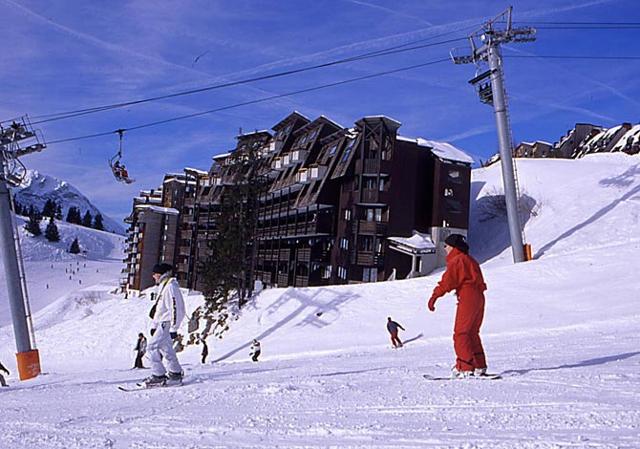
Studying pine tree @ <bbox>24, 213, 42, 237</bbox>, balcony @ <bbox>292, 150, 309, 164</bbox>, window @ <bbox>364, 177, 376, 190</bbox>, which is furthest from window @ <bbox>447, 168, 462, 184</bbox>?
pine tree @ <bbox>24, 213, 42, 237</bbox>

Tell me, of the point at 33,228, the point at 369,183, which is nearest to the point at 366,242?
the point at 369,183

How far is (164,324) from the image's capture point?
8.72 metres

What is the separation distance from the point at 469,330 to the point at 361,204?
3802 cm

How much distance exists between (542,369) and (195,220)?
225ft

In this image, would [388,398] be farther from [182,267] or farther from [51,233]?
[51,233]

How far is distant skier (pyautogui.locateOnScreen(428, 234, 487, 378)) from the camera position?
7863mm

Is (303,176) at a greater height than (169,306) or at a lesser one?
greater

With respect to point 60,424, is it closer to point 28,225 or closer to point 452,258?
point 452,258

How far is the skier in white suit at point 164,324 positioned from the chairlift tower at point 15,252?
13540 millimetres

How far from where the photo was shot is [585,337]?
14.6m

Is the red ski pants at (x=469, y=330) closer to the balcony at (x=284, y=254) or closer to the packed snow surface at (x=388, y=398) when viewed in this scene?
the packed snow surface at (x=388, y=398)

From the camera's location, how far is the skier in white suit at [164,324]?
8.70 meters

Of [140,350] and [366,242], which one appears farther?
[366,242]

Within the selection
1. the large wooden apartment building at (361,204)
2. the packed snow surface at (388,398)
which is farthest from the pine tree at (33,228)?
the packed snow surface at (388,398)
